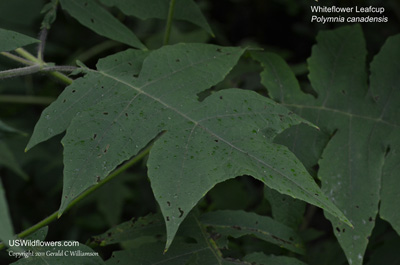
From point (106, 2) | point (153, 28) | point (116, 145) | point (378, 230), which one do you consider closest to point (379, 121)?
point (378, 230)

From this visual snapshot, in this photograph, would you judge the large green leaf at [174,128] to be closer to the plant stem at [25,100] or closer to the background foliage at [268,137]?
the background foliage at [268,137]

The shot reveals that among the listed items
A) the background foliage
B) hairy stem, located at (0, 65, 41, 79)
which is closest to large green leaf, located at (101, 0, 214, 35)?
the background foliage

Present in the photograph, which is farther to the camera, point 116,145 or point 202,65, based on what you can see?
point 202,65

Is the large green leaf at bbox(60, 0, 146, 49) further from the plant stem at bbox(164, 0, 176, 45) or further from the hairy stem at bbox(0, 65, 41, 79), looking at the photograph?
the hairy stem at bbox(0, 65, 41, 79)

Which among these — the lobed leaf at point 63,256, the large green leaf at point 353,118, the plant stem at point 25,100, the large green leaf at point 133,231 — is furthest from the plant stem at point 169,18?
the plant stem at point 25,100

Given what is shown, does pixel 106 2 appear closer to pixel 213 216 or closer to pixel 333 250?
pixel 213 216

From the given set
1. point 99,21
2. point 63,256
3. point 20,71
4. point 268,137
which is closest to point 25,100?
point 99,21
